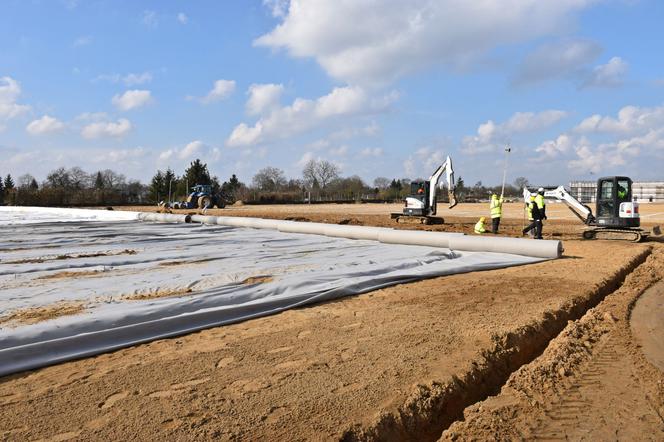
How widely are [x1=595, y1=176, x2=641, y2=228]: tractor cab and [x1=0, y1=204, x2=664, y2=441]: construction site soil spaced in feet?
36.8

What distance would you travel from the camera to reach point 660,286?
859 cm

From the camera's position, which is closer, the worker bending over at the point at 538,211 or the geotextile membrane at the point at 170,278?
the geotextile membrane at the point at 170,278

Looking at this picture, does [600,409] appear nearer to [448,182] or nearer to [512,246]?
[512,246]

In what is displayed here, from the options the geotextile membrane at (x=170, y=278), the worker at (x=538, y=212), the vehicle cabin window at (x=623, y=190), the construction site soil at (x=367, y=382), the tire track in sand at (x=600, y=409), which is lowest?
the tire track in sand at (x=600, y=409)

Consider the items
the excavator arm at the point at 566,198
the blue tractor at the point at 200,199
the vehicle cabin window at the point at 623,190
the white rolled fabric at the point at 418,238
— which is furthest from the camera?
the blue tractor at the point at 200,199

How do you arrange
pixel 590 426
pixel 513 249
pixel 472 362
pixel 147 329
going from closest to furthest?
pixel 590 426 < pixel 472 362 < pixel 147 329 < pixel 513 249

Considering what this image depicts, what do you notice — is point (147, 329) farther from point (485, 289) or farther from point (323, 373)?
point (485, 289)

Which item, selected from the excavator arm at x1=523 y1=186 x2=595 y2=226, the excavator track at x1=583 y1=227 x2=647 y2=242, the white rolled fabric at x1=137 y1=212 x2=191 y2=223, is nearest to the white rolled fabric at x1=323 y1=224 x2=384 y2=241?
the excavator arm at x1=523 y1=186 x2=595 y2=226

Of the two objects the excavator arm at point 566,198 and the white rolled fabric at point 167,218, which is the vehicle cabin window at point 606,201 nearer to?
the excavator arm at point 566,198

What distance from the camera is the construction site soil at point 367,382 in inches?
123

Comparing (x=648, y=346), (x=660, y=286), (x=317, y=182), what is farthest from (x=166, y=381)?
(x=317, y=182)

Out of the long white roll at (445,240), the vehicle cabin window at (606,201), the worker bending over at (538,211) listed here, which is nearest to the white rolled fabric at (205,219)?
the long white roll at (445,240)

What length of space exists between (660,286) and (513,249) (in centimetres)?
319

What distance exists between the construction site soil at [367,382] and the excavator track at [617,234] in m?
11.4
